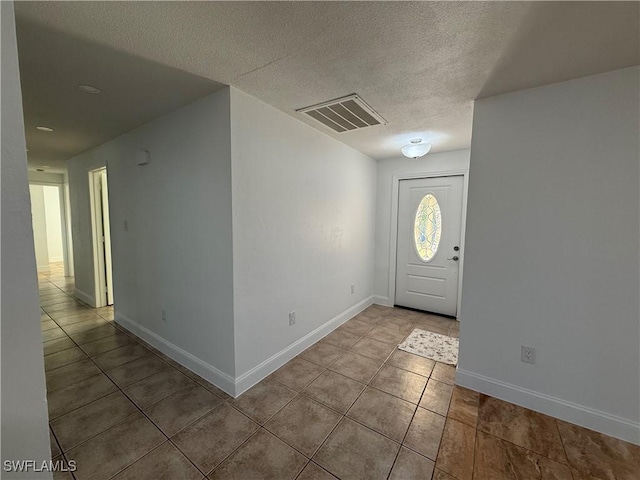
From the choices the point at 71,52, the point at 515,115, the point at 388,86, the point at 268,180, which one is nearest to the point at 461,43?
the point at 388,86

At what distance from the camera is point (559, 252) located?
1874mm

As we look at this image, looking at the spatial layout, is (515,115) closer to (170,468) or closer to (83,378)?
(170,468)

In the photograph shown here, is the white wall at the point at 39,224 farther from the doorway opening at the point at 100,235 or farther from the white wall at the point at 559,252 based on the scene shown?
the white wall at the point at 559,252

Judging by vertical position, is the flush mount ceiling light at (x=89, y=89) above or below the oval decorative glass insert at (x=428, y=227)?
above

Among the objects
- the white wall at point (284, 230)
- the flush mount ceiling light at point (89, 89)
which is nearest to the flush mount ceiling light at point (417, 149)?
the white wall at point (284, 230)

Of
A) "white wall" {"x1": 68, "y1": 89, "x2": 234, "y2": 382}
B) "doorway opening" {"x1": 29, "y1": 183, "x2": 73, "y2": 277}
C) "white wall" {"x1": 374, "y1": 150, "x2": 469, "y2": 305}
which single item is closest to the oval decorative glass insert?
"white wall" {"x1": 374, "y1": 150, "x2": 469, "y2": 305}

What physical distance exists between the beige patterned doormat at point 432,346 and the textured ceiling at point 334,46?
2.37 meters

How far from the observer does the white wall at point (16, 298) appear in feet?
2.61

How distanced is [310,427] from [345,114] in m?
2.47

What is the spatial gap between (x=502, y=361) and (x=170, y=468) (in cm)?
236

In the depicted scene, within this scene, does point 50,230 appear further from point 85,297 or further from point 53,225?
point 85,297

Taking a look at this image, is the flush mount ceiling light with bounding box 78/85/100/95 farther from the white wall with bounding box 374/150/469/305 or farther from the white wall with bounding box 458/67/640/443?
the white wall with bounding box 374/150/469/305

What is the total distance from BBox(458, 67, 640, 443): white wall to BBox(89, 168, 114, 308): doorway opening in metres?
4.75

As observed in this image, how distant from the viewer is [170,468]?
148cm
